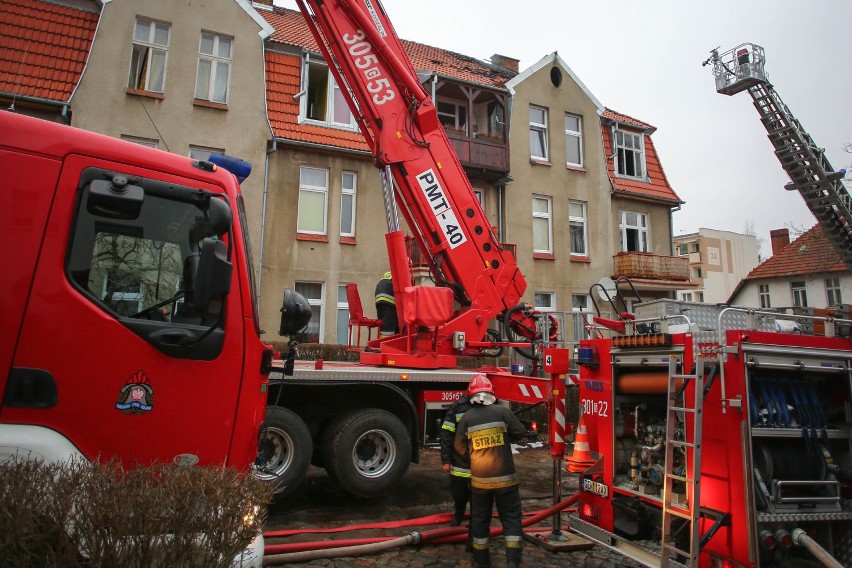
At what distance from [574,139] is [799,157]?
7883mm

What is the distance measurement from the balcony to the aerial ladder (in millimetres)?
4999

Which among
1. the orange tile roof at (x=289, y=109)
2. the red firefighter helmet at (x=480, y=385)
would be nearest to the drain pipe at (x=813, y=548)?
the red firefighter helmet at (x=480, y=385)

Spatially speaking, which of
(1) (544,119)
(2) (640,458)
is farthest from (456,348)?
(1) (544,119)

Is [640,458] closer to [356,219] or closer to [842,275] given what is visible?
[356,219]

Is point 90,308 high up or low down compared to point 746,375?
up

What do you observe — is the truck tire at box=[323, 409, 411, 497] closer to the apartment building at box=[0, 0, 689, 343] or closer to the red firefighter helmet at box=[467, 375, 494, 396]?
the red firefighter helmet at box=[467, 375, 494, 396]

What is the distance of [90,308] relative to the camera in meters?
2.99

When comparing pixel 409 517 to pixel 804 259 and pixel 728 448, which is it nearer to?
pixel 728 448

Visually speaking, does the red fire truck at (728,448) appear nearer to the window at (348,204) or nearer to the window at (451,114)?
the window at (348,204)

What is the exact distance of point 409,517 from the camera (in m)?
6.27

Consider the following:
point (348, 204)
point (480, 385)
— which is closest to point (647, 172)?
point (348, 204)

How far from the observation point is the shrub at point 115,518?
2227mm

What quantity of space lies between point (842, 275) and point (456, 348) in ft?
98.9

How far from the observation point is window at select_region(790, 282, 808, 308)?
3152 centimetres
